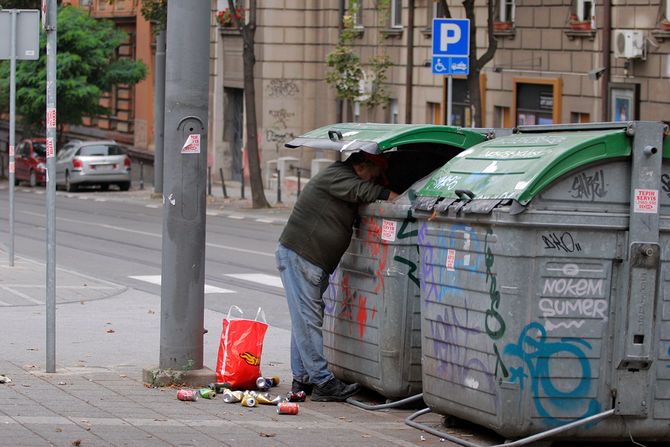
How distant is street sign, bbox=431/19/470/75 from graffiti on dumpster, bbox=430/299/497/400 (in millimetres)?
12999

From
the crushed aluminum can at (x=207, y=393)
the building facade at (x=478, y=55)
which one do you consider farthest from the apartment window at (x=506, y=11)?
the crushed aluminum can at (x=207, y=393)

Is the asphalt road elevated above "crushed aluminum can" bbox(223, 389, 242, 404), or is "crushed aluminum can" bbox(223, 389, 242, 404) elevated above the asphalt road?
"crushed aluminum can" bbox(223, 389, 242, 404)

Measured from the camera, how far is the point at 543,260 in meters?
7.24

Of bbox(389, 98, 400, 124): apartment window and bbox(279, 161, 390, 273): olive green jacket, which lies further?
bbox(389, 98, 400, 124): apartment window

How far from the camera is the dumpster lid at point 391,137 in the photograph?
28.4ft

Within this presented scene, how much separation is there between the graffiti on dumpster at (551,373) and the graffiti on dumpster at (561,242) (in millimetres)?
410

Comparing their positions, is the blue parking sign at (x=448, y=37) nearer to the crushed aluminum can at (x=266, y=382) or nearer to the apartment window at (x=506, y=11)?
the crushed aluminum can at (x=266, y=382)

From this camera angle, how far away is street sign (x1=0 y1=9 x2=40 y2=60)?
569 inches

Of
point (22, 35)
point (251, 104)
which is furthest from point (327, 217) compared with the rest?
point (251, 104)

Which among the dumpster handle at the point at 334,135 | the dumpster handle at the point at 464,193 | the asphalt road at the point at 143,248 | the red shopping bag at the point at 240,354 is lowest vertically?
the asphalt road at the point at 143,248

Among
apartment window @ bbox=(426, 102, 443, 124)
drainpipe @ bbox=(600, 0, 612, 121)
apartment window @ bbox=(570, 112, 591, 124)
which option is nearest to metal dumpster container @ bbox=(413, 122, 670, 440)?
drainpipe @ bbox=(600, 0, 612, 121)

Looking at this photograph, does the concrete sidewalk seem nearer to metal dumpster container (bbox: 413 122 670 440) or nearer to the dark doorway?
metal dumpster container (bbox: 413 122 670 440)

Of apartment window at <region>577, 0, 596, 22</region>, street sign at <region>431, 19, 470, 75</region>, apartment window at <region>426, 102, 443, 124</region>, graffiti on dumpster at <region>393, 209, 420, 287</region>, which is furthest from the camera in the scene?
apartment window at <region>426, 102, 443, 124</region>

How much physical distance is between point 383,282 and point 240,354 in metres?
1.20
